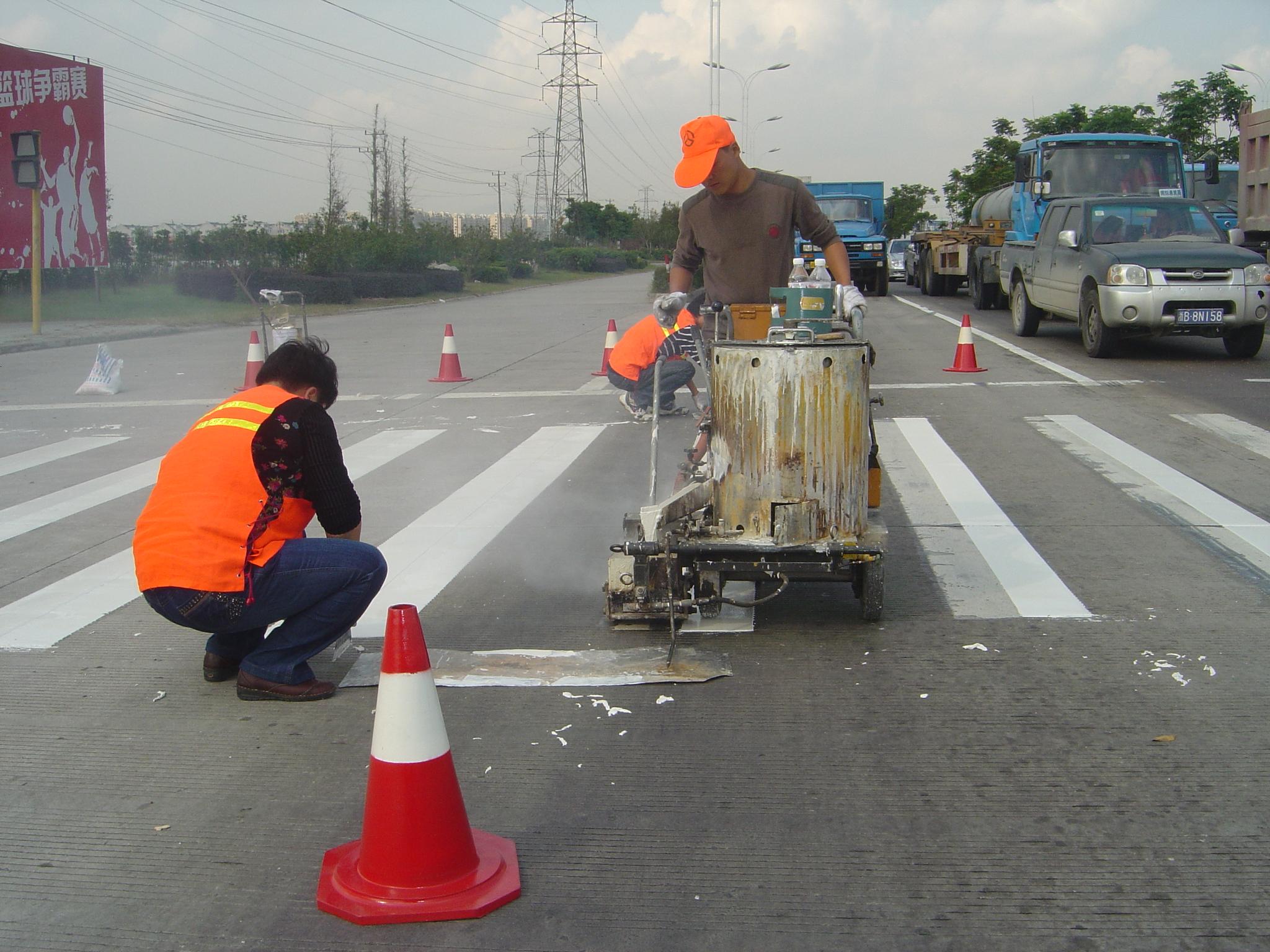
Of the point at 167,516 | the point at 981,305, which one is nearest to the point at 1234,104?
the point at 981,305

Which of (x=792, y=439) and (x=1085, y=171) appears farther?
(x=1085, y=171)

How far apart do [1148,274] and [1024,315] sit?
4087mm

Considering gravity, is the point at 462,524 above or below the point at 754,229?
below

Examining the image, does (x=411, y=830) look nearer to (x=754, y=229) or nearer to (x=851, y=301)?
(x=851, y=301)

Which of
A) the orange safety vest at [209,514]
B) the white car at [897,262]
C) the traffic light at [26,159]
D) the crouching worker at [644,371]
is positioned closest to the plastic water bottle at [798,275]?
the orange safety vest at [209,514]

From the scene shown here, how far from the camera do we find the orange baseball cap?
5.26 metres

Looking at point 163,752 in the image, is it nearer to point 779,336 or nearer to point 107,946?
point 107,946

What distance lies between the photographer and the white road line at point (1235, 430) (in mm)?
8625

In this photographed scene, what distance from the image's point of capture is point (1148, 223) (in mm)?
→ 14359

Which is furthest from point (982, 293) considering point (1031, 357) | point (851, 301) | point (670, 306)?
point (851, 301)

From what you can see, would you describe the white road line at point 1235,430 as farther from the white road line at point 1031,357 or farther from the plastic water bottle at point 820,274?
the plastic water bottle at point 820,274

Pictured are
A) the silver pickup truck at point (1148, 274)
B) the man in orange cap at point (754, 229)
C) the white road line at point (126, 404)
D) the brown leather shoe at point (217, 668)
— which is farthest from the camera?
the silver pickup truck at point (1148, 274)

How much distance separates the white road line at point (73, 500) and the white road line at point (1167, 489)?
20.4 ft

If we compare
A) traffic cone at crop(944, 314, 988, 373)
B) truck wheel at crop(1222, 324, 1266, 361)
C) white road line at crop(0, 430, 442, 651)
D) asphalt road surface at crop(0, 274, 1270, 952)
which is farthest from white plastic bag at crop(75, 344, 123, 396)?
truck wheel at crop(1222, 324, 1266, 361)
